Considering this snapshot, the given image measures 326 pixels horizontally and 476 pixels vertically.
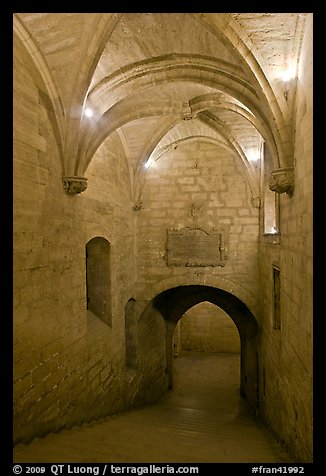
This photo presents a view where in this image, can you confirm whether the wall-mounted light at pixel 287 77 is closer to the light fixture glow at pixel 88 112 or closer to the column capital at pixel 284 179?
the column capital at pixel 284 179

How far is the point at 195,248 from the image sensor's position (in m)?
7.75

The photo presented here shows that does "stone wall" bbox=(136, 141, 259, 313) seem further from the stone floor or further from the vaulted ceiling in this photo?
the stone floor

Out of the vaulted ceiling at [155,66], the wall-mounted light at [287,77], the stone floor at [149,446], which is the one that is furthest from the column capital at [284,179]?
the stone floor at [149,446]

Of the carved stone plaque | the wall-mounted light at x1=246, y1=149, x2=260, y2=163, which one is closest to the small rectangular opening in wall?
the carved stone plaque

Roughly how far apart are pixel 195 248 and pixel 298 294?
14.3ft

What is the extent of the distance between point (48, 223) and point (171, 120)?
410 cm

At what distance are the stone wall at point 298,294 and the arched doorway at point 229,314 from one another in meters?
3.11

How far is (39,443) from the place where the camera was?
3.35m

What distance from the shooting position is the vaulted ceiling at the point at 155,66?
3311 millimetres

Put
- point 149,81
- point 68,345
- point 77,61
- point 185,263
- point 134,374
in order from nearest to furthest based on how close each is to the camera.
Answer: point 77,61, point 68,345, point 149,81, point 134,374, point 185,263

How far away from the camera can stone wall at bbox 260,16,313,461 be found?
9.68 feet

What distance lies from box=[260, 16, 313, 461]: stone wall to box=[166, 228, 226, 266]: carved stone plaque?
2.66 metres
